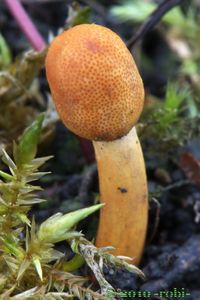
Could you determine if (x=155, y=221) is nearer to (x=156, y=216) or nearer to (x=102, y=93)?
(x=156, y=216)

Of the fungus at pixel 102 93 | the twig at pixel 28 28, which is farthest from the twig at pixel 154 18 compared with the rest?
the fungus at pixel 102 93

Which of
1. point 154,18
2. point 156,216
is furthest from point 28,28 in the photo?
point 156,216

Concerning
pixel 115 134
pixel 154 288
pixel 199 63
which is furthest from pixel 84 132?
pixel 199 63

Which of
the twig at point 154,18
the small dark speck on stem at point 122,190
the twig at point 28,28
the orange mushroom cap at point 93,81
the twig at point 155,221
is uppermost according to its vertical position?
the orange mushroom cap at point 93,81

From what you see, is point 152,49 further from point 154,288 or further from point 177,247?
point 154,288

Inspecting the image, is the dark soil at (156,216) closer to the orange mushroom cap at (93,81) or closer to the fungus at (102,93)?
the fungus at (102,93)

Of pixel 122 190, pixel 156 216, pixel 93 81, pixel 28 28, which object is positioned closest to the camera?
pixel 93 81

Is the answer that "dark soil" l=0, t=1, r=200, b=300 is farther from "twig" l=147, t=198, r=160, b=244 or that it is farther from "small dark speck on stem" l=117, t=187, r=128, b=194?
"small dark speck on stem" l=117, t=187, r=128, b=194
